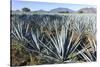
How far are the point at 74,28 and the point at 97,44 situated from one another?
284 millimetres

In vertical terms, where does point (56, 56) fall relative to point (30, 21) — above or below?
below

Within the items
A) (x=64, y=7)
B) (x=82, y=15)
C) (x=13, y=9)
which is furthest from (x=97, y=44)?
(x=13, y=9)

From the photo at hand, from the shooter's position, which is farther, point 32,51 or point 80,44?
point 80,44

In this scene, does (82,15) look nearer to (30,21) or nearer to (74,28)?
(74,28)

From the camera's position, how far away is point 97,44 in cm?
191

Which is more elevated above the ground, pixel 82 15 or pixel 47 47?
pixel 82 15

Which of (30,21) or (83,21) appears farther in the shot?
(83,21)

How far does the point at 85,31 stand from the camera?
1.88 m

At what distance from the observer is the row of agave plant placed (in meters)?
1.72

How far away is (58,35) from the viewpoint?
1.80 m

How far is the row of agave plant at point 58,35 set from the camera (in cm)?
172

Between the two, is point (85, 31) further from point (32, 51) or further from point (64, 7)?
point (32, 51)

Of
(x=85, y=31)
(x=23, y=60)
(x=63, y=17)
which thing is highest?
(x=63, y=17)

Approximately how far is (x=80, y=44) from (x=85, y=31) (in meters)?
0.13
